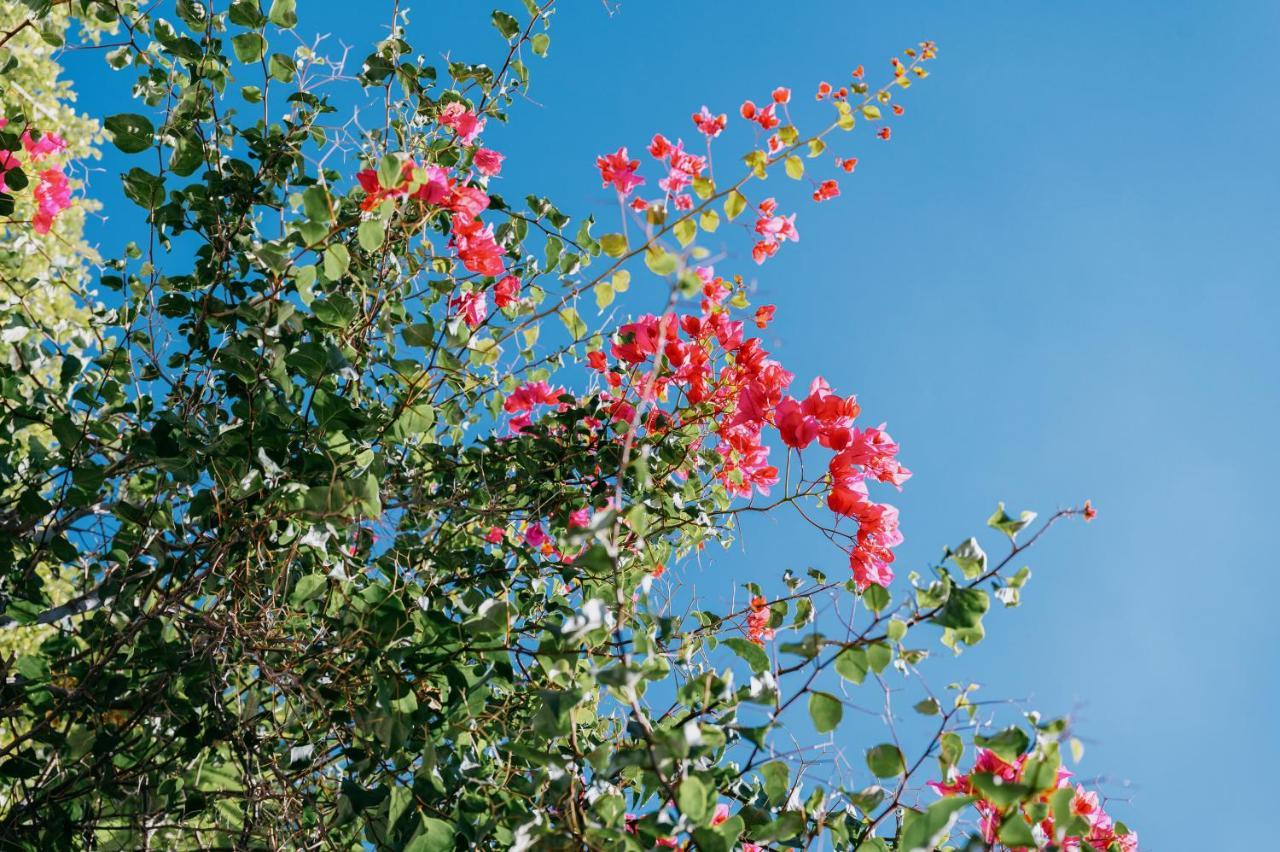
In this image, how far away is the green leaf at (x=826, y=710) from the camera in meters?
1.06

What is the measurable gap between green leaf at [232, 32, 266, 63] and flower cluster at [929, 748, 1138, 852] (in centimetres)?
170

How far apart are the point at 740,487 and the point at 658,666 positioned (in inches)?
49.8

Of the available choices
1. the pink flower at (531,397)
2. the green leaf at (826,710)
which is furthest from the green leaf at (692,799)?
the pink flower at (531,397)

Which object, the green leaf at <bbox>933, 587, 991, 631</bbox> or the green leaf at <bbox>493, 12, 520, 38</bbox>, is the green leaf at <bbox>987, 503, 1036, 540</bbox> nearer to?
the green leaf at <bbox>933, 587, 991, 631</bbox>

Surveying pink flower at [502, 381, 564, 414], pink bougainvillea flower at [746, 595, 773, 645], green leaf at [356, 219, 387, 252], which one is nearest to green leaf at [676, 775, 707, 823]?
green leaf at [356, 219, 387, 252]

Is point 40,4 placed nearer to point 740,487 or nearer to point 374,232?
point 374,232

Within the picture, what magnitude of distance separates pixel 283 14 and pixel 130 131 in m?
0.35

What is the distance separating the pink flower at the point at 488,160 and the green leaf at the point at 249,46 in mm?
538

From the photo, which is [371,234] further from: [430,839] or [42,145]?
[42,145]

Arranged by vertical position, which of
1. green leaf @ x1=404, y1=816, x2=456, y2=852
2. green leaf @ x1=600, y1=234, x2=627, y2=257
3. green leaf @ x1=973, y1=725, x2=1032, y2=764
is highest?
green leaf @ x1=600, y1=234, x2=627, y2=257

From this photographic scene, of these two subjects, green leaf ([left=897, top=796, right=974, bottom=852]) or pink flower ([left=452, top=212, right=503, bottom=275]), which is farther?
pink flower ([left=452, top=212, right=503, bottom=275])

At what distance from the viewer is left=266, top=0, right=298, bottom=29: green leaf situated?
65.5 inches

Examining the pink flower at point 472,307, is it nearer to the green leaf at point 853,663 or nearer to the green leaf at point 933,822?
the green leaf at point 853,663

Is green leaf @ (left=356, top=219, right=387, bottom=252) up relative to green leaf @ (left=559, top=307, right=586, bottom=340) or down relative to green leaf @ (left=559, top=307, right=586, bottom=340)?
down
